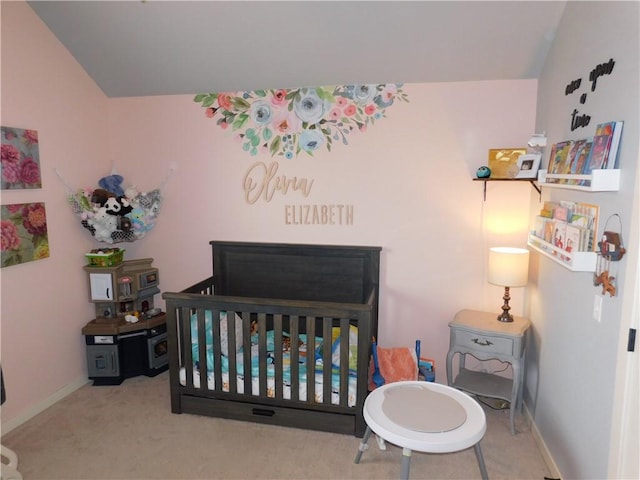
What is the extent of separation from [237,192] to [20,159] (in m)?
1.32

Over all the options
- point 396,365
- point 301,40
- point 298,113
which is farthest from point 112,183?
point 396,365

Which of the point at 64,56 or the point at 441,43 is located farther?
the point at 64,56

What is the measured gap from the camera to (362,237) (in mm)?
3072

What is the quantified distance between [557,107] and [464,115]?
24.2 inches

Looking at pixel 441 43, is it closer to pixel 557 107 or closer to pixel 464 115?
pixel 464 115

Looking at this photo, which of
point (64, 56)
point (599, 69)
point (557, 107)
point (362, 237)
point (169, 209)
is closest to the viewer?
point (599, 69)

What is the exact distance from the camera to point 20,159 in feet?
8.36

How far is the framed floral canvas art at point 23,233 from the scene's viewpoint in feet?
8.09

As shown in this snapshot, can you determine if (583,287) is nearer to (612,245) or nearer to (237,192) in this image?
(612,245)

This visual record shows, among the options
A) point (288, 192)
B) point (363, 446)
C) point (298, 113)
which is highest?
point (298, 113)

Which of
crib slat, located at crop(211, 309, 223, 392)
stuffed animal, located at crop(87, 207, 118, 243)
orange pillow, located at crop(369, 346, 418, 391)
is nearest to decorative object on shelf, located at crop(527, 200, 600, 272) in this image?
orange pillow, located at crop(369, 346, 418, 391)

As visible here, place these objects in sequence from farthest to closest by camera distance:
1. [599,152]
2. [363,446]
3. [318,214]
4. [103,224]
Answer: [318,214] < [103,224] < [363,446] < [599,152]

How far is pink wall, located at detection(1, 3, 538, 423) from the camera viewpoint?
2.70 metres

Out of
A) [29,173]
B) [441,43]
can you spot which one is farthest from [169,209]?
[441,43]
